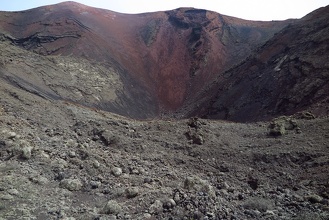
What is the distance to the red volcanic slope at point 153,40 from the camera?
28.8 m

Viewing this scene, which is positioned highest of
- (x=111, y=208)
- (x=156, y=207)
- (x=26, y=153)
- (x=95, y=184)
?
(x=26, y=153)

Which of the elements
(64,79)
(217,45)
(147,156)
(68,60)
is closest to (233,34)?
(217,45)

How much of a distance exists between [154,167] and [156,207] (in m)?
3.30

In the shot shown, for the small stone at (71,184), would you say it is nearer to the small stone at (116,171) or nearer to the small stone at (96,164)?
the small stone at (96,164)

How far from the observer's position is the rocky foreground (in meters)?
6.88

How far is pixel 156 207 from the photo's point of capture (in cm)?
680

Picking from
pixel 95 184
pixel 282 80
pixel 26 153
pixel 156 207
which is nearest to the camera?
pixel 156 207

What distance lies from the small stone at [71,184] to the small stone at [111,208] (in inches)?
49.8

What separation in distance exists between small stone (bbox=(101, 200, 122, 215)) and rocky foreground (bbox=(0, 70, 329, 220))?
0.02 metres

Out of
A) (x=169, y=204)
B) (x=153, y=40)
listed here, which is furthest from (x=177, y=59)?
(x=169, y=204)

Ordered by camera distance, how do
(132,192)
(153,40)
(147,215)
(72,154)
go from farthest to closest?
(153,40)
(72,154)
(132,192)
(147,215)

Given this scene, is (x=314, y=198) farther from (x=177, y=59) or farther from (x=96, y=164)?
(x=177, y=59)

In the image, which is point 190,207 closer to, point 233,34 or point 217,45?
point 217,45

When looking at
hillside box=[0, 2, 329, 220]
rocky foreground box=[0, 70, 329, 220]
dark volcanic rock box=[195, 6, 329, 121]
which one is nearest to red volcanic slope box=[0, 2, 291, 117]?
hillside box=[0, 2, 329, 220]
